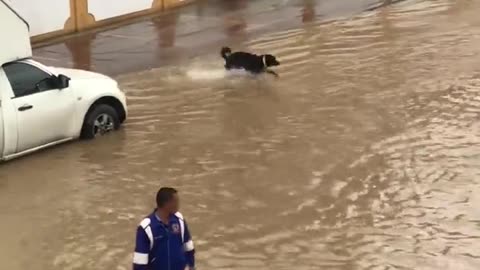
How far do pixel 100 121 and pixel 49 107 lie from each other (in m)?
1.02

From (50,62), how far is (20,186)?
7.39 m

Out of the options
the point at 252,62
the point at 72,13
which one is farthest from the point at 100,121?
the point at 72,13

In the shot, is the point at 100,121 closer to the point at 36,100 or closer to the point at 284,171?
the point at 36,100

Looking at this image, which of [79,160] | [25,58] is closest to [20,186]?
[79,160]

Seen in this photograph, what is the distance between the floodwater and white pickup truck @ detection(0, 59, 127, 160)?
25 cm

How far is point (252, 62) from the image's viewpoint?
16719 millimetres

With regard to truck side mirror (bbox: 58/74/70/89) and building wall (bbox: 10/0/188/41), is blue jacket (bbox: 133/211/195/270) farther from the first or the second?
building wall (bbox: 10/0/188/41)

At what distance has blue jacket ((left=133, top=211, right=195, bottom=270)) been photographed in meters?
7.05

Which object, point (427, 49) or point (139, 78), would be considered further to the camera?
point (427, 49)

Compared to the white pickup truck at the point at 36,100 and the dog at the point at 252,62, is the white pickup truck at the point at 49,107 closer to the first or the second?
the white pickup truck at the point at 36,100

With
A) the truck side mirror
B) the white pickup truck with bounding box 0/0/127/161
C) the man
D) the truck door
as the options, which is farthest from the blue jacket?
the truck side mirror

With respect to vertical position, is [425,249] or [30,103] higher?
[30,103]

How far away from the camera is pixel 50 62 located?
61.9 feet

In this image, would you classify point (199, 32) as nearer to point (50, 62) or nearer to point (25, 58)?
point (50, 62)
